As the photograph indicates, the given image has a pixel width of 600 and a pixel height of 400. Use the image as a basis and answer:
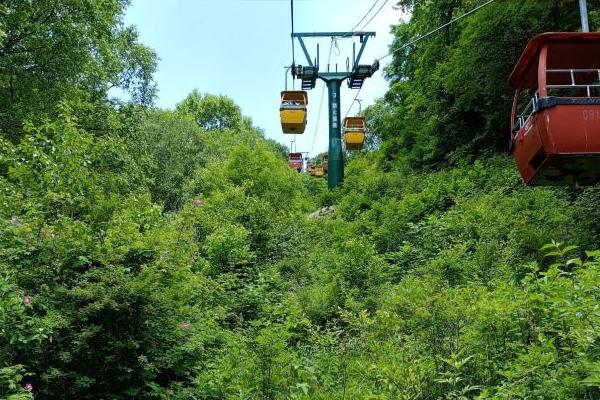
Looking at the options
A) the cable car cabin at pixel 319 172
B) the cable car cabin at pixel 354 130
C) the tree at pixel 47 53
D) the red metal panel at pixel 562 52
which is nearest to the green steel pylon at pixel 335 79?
the cable car cabin at pixel 354 130

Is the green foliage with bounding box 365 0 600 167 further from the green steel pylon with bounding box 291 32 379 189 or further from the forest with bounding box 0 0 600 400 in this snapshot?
the green steel pylon with bounding box 291 32 379 189

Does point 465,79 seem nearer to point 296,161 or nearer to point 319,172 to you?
point 296,161

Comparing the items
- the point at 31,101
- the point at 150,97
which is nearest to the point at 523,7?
the point at 31,101

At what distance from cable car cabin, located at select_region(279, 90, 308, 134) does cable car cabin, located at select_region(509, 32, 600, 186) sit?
999 centimetres

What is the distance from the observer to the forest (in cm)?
429

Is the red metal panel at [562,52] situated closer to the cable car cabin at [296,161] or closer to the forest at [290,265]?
the forest at [290,265]

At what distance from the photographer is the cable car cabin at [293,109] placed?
688 inches

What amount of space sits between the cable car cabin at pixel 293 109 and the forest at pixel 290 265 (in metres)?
2.93

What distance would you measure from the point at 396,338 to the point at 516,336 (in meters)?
1.18

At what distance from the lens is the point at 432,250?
32.1 ft

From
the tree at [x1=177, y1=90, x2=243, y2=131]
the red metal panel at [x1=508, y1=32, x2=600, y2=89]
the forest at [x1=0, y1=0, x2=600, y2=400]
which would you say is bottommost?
the forest at [x1=0, y1=0, x2=600, y2=400]

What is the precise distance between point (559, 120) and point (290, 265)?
6.56 m

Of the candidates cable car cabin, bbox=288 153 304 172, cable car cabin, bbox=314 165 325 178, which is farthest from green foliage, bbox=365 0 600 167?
cable car cabin, bbox=314 165 325 178

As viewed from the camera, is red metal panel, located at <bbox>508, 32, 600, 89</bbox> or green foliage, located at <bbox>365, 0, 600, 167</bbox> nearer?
red metal panel, located at <bbox>508, 32, 600, 89</bbox>
